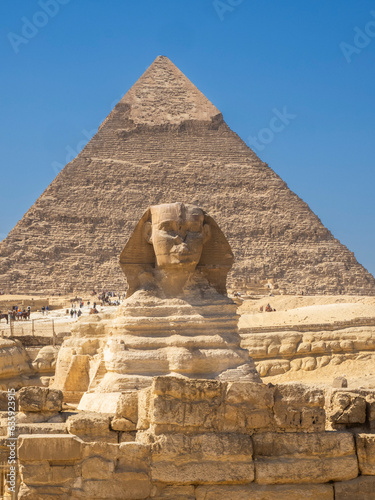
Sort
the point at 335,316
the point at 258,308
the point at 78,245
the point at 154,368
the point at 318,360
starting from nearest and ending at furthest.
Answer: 1. the point at 154,368
2. the point at 318,360
3. the point at 335,316
4. the point at 258,308
5. the point at 78,245

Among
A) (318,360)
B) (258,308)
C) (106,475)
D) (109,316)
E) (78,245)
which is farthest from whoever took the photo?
(78,245)

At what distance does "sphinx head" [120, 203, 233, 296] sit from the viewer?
23.6 feet

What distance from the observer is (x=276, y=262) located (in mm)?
148875

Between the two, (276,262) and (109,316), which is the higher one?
(276,262)

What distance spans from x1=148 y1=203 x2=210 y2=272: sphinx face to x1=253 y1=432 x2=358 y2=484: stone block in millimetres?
3604

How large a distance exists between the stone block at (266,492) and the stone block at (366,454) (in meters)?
0.14

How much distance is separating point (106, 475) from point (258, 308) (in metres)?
34.2

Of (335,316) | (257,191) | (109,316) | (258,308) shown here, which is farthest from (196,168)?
(109,316)

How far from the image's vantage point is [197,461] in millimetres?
3449

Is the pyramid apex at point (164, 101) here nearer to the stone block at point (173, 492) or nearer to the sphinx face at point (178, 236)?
the sphinx face at point (178, 236)

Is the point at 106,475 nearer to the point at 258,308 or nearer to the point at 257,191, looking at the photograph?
the point at 258,308

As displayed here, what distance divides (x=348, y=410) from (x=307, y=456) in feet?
1.22

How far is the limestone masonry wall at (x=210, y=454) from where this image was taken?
136 inches

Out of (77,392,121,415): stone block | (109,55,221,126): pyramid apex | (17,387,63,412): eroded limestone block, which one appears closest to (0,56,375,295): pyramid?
(109,55,221,126): pyramid apex
